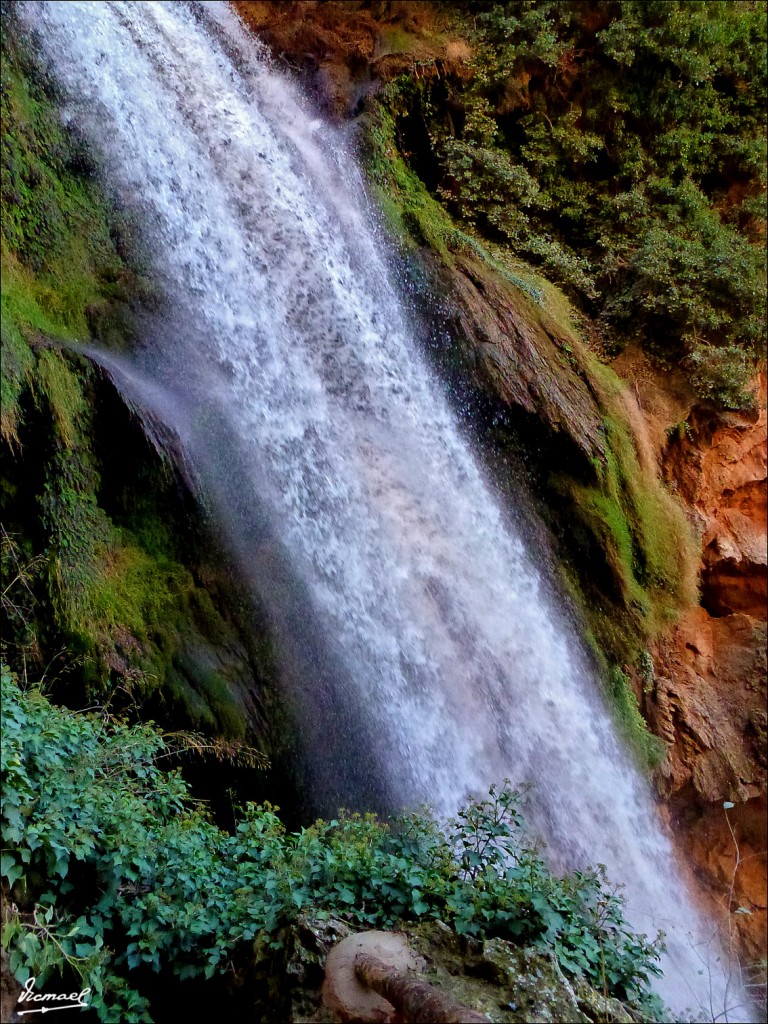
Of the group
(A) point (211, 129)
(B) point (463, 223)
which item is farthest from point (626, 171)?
(A) point (211, 129)

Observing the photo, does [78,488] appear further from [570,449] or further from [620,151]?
[620,151]

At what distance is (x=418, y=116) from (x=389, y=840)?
9.12 metres

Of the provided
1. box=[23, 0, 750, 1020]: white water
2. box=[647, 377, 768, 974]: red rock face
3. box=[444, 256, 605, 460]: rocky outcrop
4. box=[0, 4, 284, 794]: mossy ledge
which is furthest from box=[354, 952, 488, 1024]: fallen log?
box=[444, 256, 605, 460]: rocky outcrop

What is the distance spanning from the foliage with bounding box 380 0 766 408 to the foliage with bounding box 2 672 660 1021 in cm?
759

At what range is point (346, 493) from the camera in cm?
718

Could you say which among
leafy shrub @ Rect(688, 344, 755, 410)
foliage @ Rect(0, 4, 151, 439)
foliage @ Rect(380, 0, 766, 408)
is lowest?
foliage @ Rect(0, 4, 151, 439)

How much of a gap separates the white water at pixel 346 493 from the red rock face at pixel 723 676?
0.94m

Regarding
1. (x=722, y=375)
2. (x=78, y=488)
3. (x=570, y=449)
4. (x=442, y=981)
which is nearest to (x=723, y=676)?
(x=570, y=449)

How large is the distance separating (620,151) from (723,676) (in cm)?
689

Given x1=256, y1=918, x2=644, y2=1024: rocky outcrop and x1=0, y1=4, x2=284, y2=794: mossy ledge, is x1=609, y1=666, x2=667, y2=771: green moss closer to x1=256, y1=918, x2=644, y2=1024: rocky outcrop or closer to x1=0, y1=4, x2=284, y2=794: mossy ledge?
x1=0, y1=4, x2=284, y2=794: mossy ledge

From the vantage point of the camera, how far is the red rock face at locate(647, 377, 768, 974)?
8531 mm

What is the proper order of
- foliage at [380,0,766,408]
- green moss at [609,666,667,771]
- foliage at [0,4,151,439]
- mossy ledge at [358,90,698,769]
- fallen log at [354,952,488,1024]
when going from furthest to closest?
1. foliage at [380,0,766,408]
2. mossy ledge at [358,90,698,769]
3. green moss at [609,666,667,771]
4. foliage at [0,4,151,439]
5. fallen log at [354,952,488,1024]

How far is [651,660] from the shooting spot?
856cm

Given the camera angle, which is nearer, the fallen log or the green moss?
the fallen log
